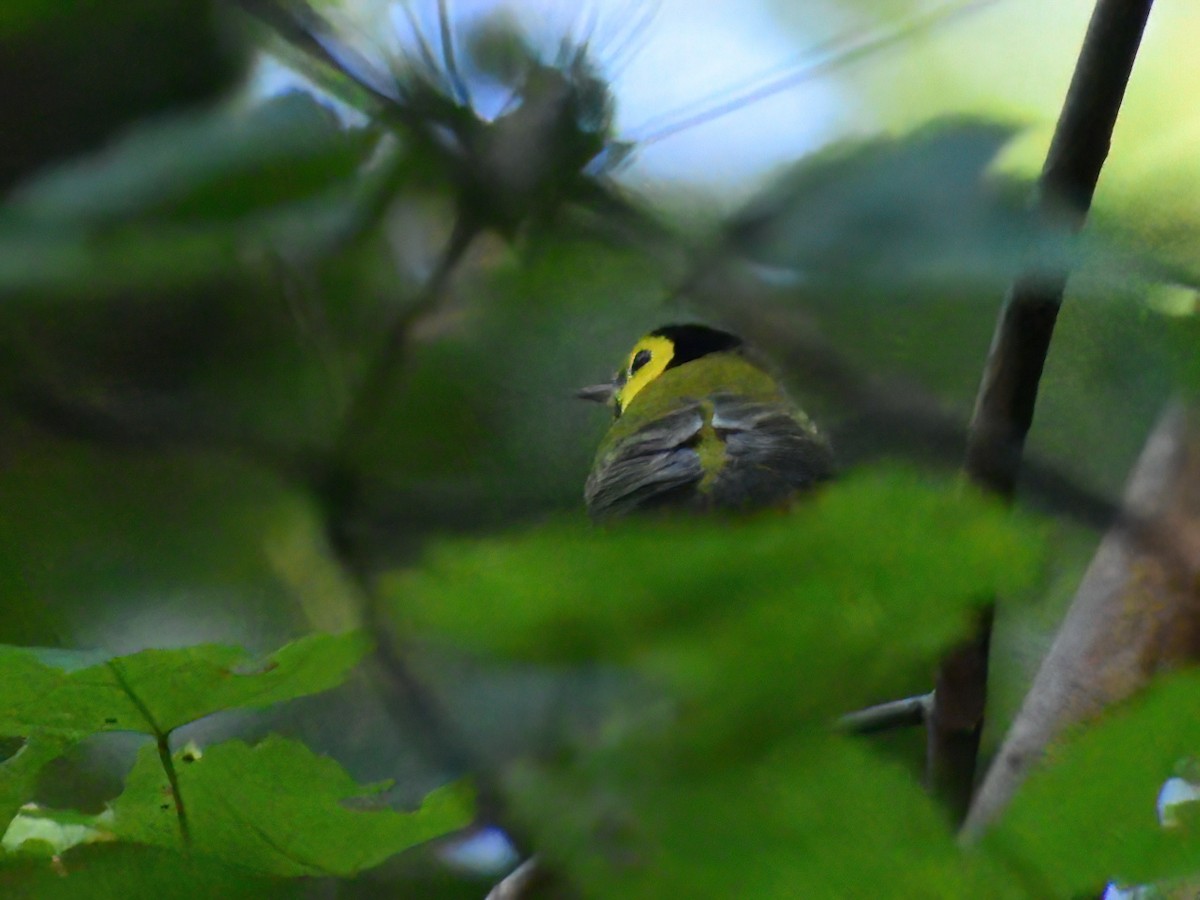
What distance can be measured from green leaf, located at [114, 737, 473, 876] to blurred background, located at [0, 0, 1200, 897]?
10 centimetres

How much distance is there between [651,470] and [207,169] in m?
0.34

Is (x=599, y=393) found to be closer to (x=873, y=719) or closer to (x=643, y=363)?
(x=643, y=363)

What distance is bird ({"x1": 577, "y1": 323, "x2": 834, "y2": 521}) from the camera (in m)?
0.27

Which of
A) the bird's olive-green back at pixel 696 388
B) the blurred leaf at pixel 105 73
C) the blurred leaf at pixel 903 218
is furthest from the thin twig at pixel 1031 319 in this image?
the blurred leaf at pixel 105 73

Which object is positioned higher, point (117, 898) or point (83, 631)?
point (83, 631)

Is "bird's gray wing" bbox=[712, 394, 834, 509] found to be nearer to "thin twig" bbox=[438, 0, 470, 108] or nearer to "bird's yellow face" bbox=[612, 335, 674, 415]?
"bird's yellow face" bbox=[612, 335, 674, 415]

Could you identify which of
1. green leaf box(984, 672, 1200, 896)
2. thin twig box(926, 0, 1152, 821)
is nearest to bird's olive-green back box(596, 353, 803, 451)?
thin twig box(926, 0, 1152, 821)

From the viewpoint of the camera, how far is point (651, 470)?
0.32 metres

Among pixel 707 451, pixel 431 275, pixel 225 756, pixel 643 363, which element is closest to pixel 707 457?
pixel 707 451

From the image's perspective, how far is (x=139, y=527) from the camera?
812 mm

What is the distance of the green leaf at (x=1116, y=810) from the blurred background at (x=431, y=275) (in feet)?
0.49

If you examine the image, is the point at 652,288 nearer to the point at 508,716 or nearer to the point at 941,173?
the point at 941,173

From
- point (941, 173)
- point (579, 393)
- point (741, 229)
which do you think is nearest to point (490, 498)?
point (579, 393)

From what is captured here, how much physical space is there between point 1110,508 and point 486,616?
1.32 ft
